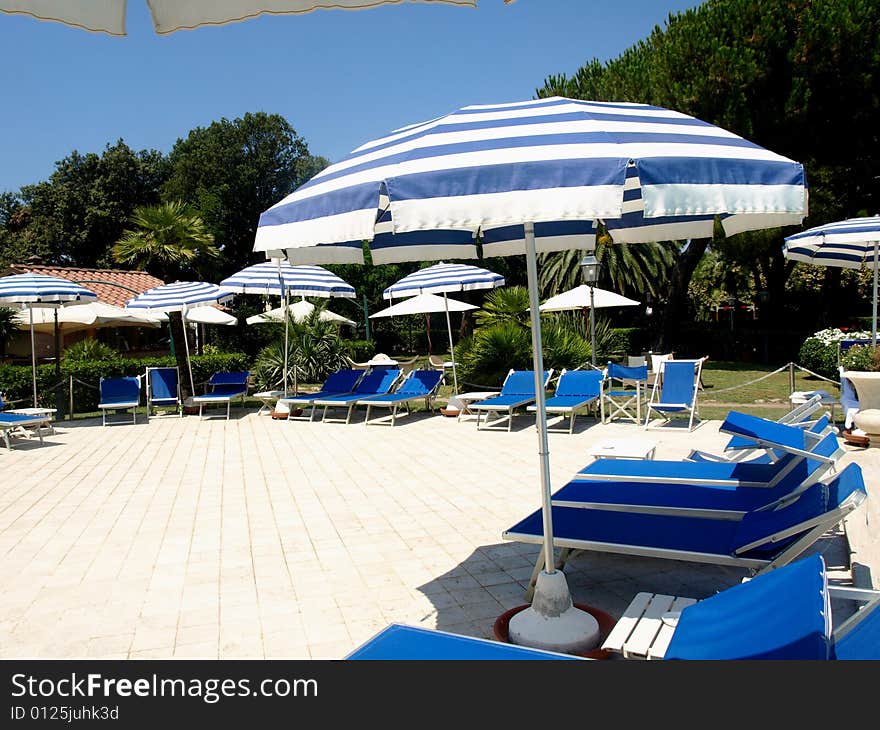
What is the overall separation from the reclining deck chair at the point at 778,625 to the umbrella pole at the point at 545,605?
2.14 ft

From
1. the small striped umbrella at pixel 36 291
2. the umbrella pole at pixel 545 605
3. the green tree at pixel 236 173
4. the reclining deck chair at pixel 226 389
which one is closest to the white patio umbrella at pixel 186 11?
the umbrella pole at pixel 545 605

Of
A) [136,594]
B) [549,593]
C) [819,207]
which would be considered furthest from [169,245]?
[819,207]

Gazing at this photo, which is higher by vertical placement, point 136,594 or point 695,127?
point 695,127

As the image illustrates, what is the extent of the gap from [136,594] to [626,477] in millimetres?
3486

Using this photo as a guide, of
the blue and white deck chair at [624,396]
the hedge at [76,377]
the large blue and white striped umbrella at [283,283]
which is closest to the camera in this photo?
the blue and white deck chair at [624,396]

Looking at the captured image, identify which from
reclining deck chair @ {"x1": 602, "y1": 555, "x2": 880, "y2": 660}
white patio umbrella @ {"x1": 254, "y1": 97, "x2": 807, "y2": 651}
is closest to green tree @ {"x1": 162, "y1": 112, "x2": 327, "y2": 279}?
white patio umbrella @ {"x1": 254, "y1": 97, "x2": 807, "y2": 651}

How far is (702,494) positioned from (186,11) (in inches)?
162

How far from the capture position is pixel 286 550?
210 inches

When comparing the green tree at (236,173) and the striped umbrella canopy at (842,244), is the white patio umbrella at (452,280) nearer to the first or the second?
the striped umbrella canopy at (842,244)

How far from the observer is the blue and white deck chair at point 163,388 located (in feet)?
44.5

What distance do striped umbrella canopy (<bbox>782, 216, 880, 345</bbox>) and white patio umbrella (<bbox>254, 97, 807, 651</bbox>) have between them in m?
7.15

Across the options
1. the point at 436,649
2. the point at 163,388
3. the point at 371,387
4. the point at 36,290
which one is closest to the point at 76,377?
the point at 163,388

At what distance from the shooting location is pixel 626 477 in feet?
16.7
